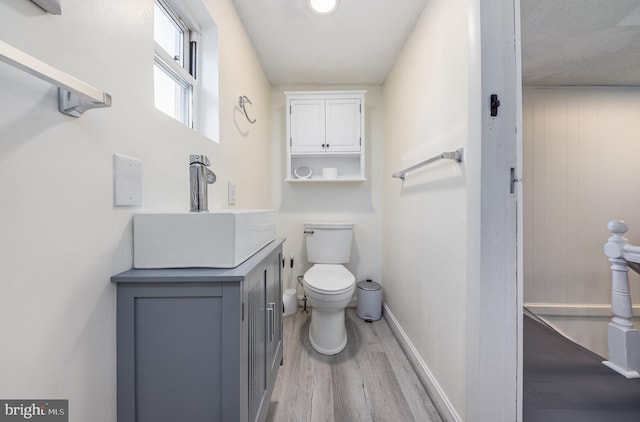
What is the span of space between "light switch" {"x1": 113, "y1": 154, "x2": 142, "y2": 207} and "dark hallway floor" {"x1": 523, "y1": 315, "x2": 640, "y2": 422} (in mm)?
1756

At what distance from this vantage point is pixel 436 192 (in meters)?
1.21

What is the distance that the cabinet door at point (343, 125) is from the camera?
6.77 ft

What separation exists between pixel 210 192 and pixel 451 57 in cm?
129

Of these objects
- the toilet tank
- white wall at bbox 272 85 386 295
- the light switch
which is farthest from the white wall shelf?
white wall at bbox 272 85 386 295

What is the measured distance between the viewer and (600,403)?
1.06 metres

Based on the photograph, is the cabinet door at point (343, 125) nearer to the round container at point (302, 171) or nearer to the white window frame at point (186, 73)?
the round container at point (302, 171)

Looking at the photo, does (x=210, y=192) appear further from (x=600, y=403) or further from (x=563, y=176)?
(x=563, y=176)

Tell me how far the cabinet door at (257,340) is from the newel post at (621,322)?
1.89 m

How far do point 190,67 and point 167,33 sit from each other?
14 cm

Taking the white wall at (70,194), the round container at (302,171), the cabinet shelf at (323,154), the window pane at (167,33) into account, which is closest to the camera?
the white wall at (70,194)

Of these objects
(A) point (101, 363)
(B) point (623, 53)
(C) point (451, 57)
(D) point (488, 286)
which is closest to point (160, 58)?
(A) point (101, 363)

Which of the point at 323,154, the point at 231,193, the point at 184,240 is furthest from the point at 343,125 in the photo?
the point at 184,240

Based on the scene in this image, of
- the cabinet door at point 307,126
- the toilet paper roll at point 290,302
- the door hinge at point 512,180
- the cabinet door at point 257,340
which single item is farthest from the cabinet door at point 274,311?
the cabinet door at point 307,126

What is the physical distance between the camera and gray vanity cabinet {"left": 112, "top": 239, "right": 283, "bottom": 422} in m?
0.60
